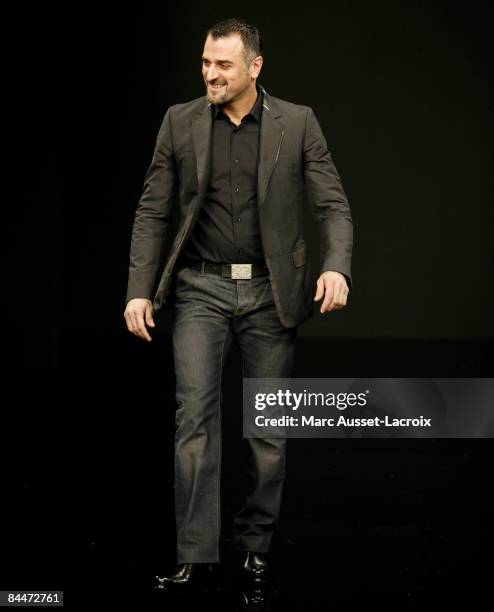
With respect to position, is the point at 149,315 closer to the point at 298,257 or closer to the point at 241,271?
the point at 241,271

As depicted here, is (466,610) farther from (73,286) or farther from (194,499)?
(73,286)

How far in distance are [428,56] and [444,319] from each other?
196cm

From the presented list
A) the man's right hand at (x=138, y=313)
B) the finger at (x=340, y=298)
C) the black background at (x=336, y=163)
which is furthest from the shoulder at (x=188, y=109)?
the black background at (x=336, y=163)

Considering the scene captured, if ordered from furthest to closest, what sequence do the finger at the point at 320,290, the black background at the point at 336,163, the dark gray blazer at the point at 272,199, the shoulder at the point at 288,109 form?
the black background at the point at 336,163 < the shoulder at the point at 288,109 < the dark gray blazer at the point at 272,199 < the finger at the point at 320,290

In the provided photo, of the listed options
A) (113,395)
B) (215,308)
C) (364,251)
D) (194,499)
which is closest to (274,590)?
(194,499)

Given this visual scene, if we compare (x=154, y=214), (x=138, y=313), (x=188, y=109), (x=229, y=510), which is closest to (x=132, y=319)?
(x=138, y=313)

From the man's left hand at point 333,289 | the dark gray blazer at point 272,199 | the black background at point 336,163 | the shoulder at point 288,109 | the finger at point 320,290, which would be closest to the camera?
the finger at point 320,290

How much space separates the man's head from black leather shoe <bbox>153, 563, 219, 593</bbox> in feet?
4.10

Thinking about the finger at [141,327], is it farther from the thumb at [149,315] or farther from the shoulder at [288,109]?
the shoulder at [288,109]

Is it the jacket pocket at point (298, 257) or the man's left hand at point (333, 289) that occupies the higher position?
the jacket pocket at point (298, 257)

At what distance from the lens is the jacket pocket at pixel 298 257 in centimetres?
329

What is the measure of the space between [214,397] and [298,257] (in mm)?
459

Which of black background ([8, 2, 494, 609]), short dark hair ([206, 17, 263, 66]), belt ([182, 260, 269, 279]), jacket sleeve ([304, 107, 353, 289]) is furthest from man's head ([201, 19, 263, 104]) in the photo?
black background ([8, 2, 494, 609])

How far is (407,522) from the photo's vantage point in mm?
3908
